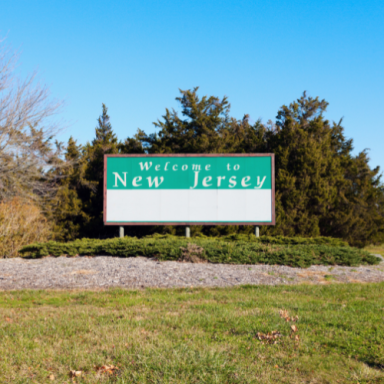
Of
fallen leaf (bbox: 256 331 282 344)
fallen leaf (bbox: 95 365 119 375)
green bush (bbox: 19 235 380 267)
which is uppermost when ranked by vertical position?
green bush (bbox: 19 235 380 267)

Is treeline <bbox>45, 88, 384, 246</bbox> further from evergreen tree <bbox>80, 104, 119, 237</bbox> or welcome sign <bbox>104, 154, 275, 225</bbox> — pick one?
welcome sign <bbox>104, 154, 275, 225</bbox>

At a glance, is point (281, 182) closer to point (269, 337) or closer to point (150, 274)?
point (150, 274)

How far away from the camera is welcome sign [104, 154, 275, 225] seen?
1575 centimetres

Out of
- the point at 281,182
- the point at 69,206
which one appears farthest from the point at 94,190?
the point at 281,182

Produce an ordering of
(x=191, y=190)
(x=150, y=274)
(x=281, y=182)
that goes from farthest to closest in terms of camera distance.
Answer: (x=281, y=182), (x=191, y=190), (x=150, y=274)

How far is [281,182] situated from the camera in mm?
18562

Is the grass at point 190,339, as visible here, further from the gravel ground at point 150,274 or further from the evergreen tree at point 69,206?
the evergreen tree at point 69,206

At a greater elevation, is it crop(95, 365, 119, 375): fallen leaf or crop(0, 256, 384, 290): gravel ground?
crop(0, 256, 384, 290): gravel ground

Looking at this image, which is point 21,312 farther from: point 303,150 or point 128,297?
point 303,150

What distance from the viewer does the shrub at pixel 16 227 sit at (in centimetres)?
1436

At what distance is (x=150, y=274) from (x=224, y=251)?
2752 millimetres

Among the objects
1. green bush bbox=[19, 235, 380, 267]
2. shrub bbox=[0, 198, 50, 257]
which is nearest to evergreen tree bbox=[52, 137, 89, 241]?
shrub bbox=[0, 198, 50, 257]

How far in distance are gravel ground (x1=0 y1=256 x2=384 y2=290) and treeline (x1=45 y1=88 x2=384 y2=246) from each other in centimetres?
721

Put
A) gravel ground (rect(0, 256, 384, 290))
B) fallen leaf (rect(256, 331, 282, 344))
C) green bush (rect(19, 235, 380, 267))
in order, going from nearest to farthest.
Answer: fallen leaf (rect(256, 331, 282, 344)) < gravel ground (rect(0, 256, 384, 290)) < green bush (rect(19, 235, 380, 267))
